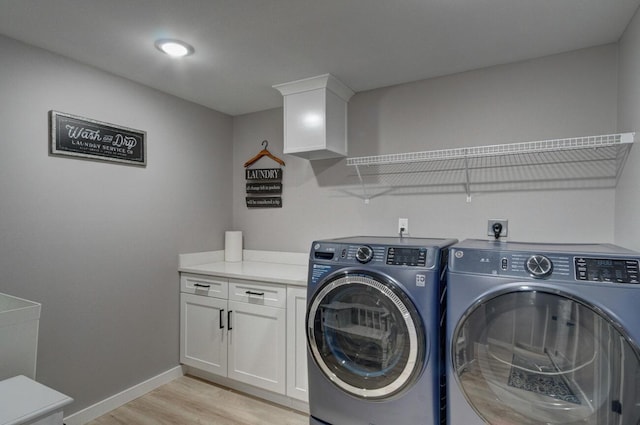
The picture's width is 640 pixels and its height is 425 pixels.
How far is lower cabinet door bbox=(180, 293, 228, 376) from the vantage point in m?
2.61

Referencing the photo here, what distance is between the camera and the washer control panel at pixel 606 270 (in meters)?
1.22

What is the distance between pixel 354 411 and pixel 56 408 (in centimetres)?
123

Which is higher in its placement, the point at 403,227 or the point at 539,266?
the point at 403,227

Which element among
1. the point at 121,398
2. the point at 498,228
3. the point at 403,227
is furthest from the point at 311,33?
the point at 121,398

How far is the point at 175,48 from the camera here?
2.02 metres

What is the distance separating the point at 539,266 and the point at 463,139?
1.25m

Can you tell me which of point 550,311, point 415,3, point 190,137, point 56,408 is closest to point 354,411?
point 550,311

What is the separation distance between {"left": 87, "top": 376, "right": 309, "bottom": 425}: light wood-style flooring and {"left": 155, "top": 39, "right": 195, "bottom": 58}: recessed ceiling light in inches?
90.0

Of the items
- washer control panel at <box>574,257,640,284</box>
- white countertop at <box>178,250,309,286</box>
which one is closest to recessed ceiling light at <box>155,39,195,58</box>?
white countertop at <box>178,250,309,286</box>

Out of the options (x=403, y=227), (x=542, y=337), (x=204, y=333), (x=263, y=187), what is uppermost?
(x=263, y=187)

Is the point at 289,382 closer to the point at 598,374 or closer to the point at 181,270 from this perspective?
the point at 181,270

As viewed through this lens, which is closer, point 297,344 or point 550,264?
point 550,264

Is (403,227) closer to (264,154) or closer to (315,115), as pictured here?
(315,115)

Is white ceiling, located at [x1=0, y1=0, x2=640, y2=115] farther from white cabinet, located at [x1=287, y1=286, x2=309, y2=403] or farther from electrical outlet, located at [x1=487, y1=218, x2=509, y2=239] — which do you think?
white cabinet, located at [x1=287, y1=286, x2=309, y2=403]
